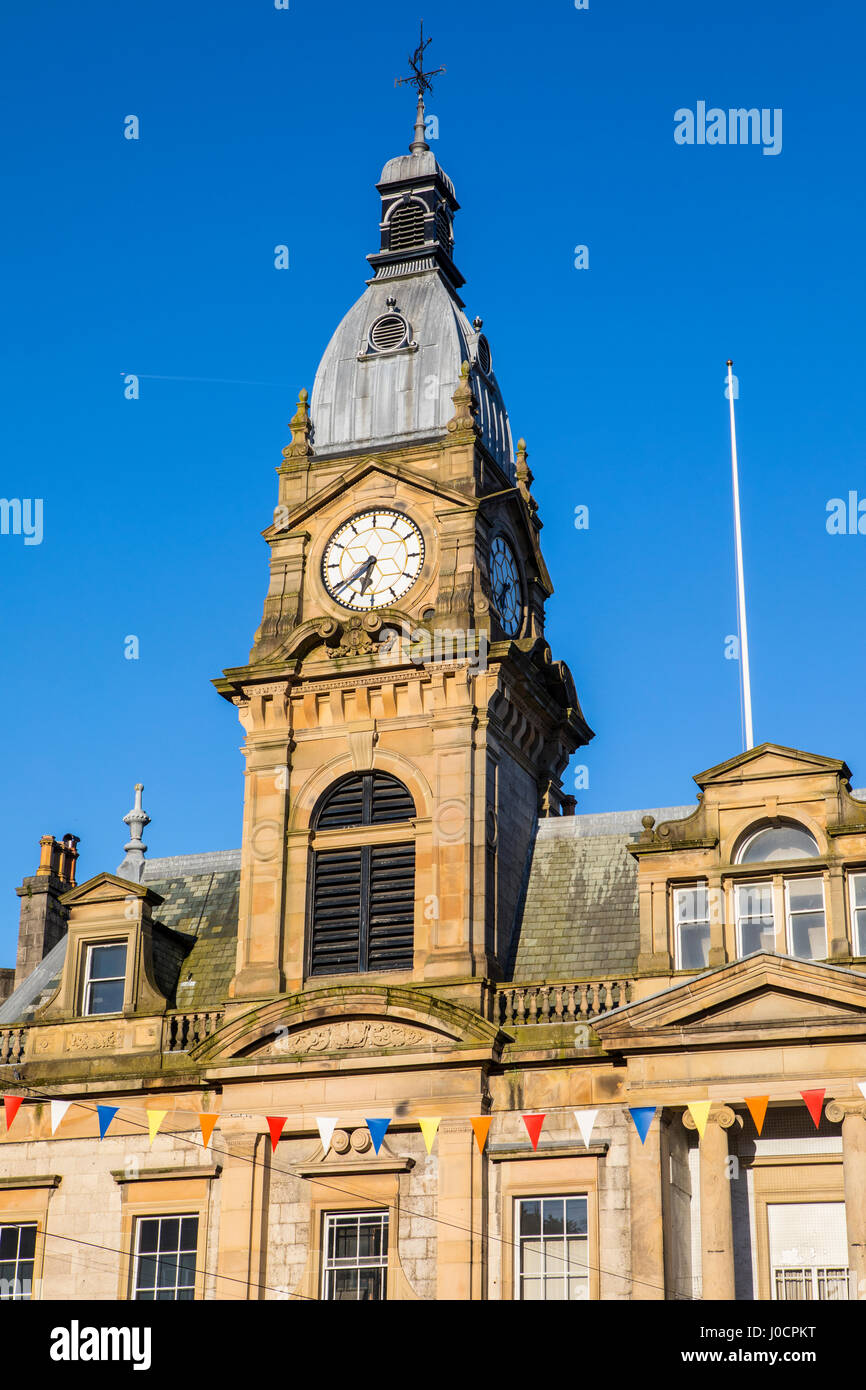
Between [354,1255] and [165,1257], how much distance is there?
3.45 metres

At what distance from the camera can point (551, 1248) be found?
3306 centimetres

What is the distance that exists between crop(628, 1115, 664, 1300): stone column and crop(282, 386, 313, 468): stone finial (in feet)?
50.5

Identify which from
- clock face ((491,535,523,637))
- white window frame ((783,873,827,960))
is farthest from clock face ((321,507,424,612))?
white window frame ((783,873,827,960))

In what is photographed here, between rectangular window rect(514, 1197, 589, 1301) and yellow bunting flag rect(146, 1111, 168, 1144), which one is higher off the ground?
yellow bunting flag rect(146, 1111, 168, 1144)

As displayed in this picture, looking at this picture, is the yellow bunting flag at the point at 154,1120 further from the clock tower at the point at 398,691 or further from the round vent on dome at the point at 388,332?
the round vent on dome at the point at 388,332

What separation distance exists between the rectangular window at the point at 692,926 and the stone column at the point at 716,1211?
9.54 feet

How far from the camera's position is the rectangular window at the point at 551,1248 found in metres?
32.8

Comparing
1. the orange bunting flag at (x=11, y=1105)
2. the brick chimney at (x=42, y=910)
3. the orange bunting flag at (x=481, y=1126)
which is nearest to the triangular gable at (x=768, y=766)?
the orange bunting flag at (x=481, y=1126)

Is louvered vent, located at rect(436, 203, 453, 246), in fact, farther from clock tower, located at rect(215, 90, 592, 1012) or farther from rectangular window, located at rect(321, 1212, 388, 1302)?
rectangular window, located at rect(321, 1212, 388, 1302)

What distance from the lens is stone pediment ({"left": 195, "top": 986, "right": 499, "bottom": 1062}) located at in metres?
34.2

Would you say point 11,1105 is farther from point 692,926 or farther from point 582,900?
point 692,926

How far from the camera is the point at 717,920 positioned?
34.3 m
